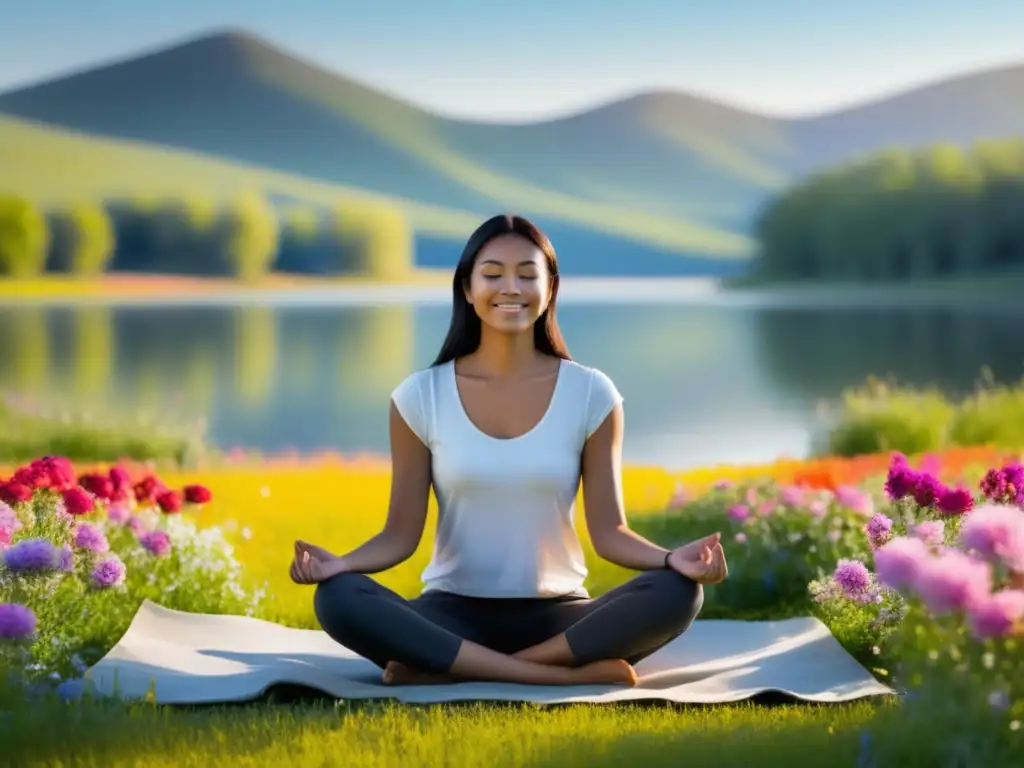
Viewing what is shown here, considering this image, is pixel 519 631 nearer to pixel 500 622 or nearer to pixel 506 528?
pixel 500 622

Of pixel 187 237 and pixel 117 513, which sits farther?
pixel 187 237

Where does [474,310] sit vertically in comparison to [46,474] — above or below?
above

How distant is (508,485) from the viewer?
16.7ft

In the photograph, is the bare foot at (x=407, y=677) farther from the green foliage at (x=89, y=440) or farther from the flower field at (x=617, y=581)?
the green foliage at (x=89, y=440)

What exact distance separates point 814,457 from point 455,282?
912 cm

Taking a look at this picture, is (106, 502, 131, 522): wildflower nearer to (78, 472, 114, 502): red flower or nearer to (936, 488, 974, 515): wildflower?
(78, 472, 114, 502): red flower

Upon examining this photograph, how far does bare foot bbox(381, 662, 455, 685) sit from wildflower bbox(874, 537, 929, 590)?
2.03 meters

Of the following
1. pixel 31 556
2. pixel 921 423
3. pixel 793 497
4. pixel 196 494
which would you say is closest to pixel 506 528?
pixel 31 556

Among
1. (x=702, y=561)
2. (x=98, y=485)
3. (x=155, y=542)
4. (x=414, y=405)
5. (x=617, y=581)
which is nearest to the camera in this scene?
(x=702, y=561)

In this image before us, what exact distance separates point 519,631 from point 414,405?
901 mm

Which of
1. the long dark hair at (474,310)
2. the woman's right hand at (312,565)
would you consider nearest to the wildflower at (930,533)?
the long dark hair at (474,310)

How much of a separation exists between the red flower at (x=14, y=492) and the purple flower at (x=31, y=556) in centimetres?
65

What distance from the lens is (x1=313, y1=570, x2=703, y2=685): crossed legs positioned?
498 cm

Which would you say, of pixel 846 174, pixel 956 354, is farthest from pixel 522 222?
pixel 846 174
